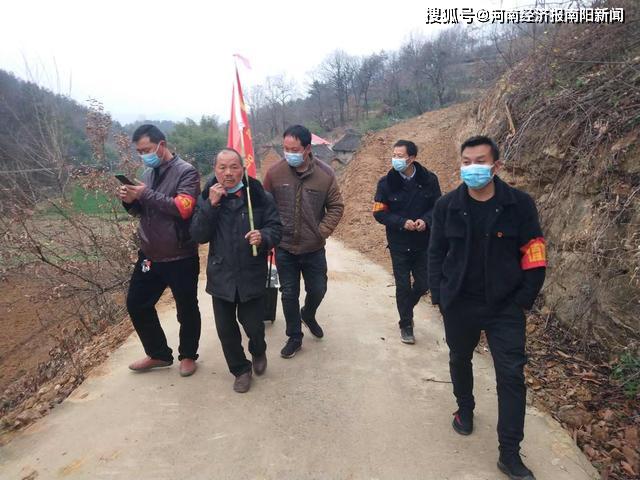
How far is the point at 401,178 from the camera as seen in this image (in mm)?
4176

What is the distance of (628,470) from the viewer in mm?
2520

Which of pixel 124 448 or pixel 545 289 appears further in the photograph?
pixel 545 289

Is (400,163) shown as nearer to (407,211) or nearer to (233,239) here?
(407,211)

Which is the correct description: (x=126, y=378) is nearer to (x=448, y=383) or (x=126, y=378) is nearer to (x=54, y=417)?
(x=54, y=417)

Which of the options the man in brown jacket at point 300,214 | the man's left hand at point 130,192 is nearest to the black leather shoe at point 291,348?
the man in brown jacket at point 300,214

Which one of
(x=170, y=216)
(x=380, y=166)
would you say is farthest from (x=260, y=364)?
(x=380, y=166)

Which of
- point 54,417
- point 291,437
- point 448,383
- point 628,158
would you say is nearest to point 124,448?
point 54,417

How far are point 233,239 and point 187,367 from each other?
137 centimetres

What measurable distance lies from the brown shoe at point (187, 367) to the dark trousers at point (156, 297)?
0.04 metres

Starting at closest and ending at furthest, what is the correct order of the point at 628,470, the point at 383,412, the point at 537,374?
the point at 628,470 < the point at 383,412 < the point at 537,374

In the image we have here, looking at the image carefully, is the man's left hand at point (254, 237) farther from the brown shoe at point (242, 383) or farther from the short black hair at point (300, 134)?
the brown shoe at point (242, 383)

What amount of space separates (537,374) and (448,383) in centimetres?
85

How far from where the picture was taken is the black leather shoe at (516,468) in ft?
7.82

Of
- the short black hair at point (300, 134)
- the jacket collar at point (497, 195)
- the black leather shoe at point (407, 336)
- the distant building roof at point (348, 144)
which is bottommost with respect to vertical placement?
the black leather shoe at point (407, 336)
